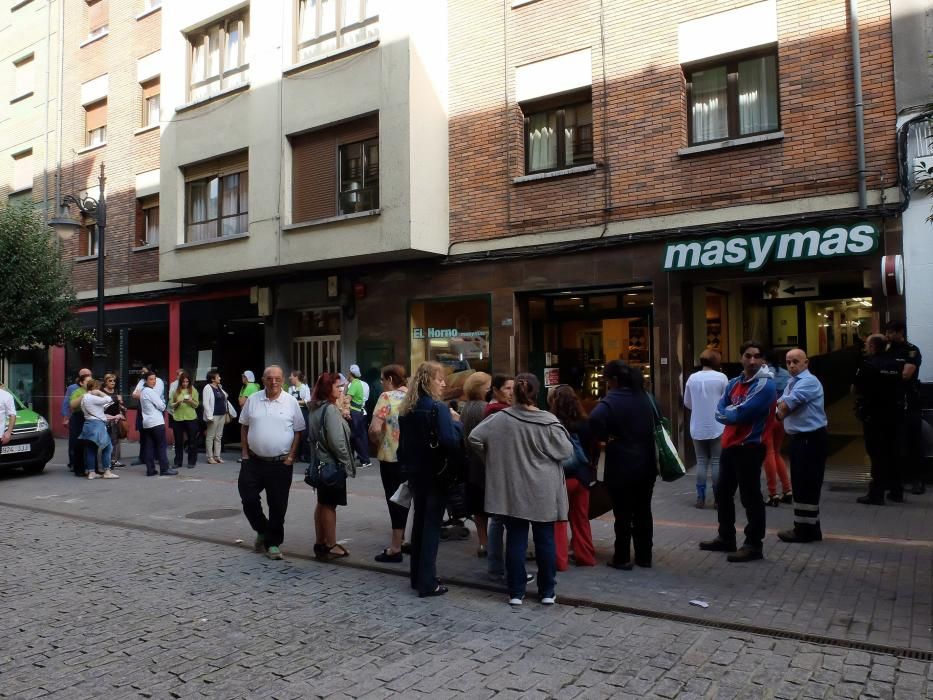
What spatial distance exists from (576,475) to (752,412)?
1.55m

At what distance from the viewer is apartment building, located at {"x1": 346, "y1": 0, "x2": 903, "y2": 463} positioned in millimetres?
10125

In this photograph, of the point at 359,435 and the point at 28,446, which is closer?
the point at 28,446

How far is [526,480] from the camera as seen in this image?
5301mm

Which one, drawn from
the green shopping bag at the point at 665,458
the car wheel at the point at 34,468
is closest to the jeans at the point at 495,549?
the green shopping bag at the point at 665,458

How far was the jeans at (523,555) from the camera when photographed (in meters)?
5.32

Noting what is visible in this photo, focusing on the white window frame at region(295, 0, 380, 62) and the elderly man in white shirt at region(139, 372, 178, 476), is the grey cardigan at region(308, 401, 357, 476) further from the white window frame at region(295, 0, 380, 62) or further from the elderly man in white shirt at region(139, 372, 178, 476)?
the white window frame at region(295, 0, 380, 62)

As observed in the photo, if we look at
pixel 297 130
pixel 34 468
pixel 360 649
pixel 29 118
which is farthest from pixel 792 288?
pixel 29 118

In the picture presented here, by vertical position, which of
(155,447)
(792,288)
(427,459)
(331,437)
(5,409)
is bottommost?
(155,447)

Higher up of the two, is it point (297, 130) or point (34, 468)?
point (297, 130)

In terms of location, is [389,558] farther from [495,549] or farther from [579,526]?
[579,526]

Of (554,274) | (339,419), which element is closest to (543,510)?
(339,419)

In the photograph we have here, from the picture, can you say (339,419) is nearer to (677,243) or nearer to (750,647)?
(750,647)

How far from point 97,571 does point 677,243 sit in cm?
847

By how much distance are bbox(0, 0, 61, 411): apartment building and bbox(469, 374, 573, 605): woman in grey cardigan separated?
21.0 metres
